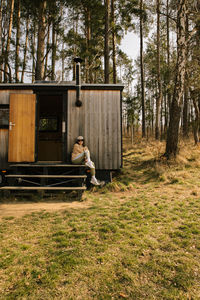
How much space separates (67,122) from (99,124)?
3.39ft

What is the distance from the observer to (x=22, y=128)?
5.77m

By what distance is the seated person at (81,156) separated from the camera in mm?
5501

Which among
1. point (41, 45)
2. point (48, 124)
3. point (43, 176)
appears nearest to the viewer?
point (43, 176)

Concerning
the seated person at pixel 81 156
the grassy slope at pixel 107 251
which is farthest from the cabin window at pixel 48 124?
the grassy slope at pixel 107 251

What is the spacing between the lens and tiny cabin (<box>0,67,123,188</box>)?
5762 millimetres

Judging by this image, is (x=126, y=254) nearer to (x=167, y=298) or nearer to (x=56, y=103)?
(x=167, y=298)

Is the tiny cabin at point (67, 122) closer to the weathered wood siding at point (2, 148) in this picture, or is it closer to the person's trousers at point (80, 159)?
the weathered wood siding at point (2, 148)

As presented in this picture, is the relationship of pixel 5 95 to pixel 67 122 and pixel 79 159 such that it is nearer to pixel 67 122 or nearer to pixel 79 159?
pixel 67 122

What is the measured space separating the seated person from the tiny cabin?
0.34 metres

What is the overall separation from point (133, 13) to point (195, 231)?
45.8ft

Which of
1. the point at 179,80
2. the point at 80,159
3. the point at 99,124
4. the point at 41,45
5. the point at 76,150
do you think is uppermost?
the point at 41,45

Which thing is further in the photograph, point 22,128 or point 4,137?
point 4,137

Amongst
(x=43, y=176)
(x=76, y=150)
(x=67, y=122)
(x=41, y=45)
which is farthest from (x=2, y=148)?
(x=41, y=45)

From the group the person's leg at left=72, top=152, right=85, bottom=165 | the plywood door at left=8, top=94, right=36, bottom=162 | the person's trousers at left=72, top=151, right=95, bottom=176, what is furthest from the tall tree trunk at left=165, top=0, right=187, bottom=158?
the plywood door at left=8, top=94, right=36, bottom=162
